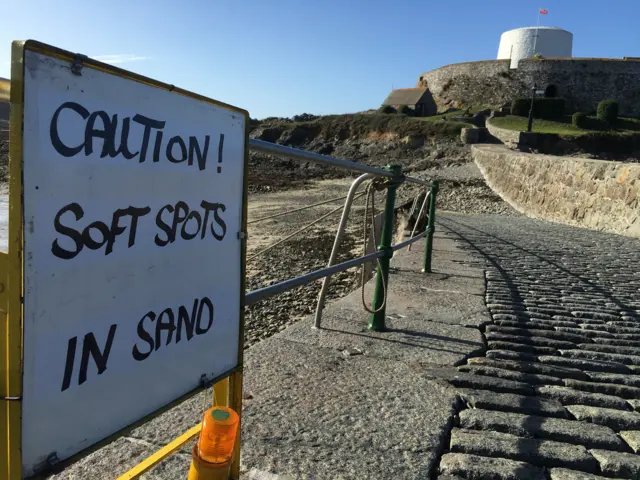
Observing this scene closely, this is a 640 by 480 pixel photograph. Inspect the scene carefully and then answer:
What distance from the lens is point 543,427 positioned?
7.42 ft

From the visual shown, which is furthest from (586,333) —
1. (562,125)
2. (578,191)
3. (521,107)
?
(521,107)

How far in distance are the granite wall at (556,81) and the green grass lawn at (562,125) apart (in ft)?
16.1

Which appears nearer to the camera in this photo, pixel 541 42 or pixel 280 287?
pixel 280 287

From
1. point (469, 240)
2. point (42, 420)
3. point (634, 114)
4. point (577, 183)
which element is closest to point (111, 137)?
point (42, 420)

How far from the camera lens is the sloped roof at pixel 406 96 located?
53.1 meters

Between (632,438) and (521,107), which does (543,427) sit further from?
(521,107)

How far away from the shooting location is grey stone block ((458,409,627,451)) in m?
2.17

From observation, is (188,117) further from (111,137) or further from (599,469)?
(599,469)

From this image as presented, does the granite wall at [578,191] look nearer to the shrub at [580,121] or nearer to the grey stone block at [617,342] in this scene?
the grey stone block at [617,342]

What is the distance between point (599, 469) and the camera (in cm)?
198

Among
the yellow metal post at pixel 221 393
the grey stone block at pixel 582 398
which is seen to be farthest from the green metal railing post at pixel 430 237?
the yellow metal post at pixel 221 393

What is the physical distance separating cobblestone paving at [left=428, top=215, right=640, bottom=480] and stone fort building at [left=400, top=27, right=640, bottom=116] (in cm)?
4597

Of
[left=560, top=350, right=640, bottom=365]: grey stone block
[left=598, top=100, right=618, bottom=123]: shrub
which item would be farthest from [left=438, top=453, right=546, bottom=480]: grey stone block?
[left=598, top=100, right=618, bottom=123]: shrub

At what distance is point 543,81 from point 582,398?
51113mm
